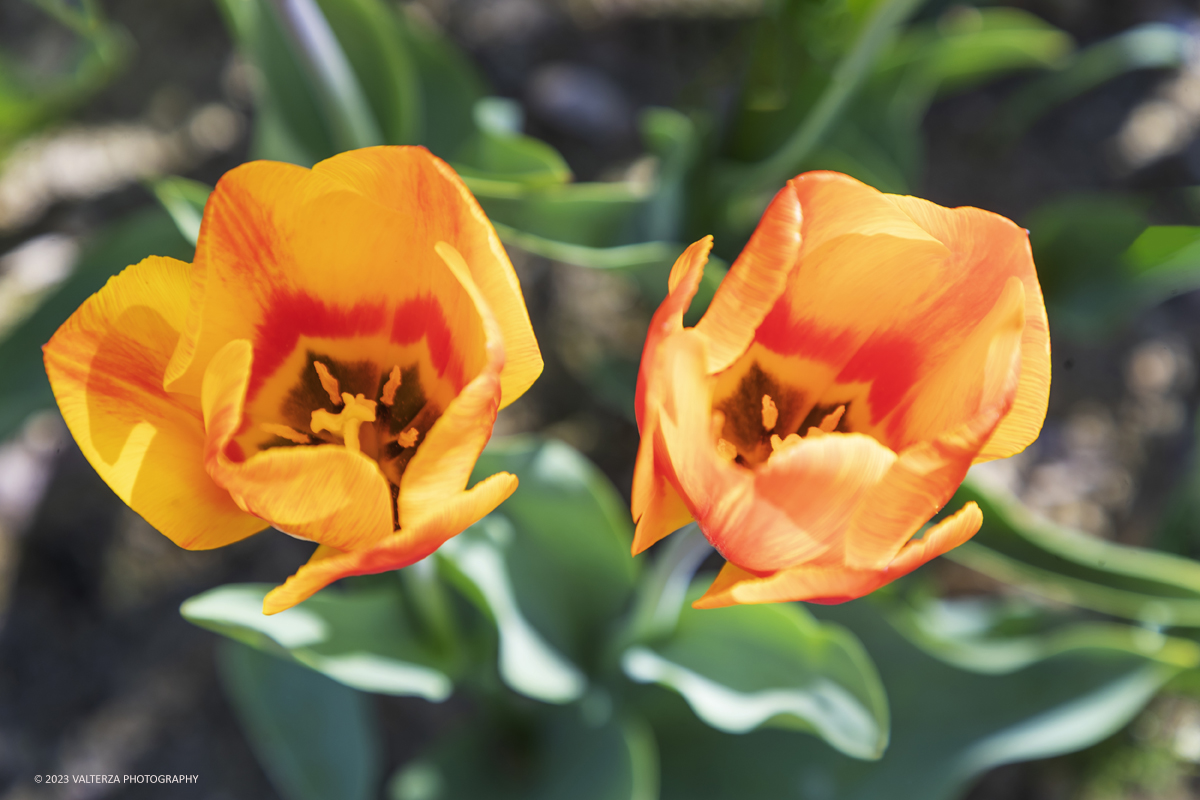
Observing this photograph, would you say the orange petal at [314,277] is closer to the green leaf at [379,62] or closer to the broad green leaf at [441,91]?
the green leaf at [379,62]

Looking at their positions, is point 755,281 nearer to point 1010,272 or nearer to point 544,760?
point 1010,272

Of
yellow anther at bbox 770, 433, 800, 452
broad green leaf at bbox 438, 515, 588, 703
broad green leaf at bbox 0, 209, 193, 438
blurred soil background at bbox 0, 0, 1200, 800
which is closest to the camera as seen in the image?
yellow anther at bbox 770, 433, 800, 452

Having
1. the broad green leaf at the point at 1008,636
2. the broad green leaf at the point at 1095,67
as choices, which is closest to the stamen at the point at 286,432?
the broad green leaf at the point at 1008,636

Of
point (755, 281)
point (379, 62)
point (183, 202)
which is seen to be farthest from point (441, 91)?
point (755, 281)

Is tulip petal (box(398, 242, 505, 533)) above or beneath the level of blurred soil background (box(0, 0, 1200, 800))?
above

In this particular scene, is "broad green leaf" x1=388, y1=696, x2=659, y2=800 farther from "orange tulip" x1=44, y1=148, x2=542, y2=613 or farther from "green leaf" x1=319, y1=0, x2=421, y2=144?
"green leaf" x1=319, y1=0, x2=421, y2=144

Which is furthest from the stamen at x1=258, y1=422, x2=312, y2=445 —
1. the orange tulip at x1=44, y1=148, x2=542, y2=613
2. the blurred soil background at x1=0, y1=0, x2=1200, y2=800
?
the blurred soil background at x1=0, y1=0, x2=1200, y2=800
